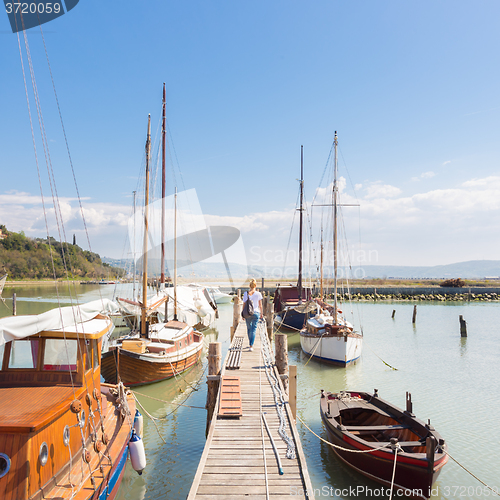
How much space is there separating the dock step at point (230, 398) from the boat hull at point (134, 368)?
7.20 meters

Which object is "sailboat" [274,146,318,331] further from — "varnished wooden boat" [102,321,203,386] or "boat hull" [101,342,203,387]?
"boat hull" [101,342,203,387]

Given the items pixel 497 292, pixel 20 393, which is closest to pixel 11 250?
pixel 20 393

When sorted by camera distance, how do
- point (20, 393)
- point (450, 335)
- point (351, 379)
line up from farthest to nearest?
1. point (450, 335)
2. point (351, 379)
3. point (20, 393)

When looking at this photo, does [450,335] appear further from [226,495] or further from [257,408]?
[226,495]

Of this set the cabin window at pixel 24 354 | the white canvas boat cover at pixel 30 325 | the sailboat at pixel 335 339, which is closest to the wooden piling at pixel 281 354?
the white canvas boat cover at pixel 30 325

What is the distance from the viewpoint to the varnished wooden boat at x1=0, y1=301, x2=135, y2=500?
529cm

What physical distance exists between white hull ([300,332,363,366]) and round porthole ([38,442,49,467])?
17.1 metres

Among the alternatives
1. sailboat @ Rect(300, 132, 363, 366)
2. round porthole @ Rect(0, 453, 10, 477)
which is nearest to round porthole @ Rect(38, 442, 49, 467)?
round porthole @ Rect(0, 453, 10, 477)

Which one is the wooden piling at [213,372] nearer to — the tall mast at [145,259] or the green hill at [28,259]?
the tall mast at [145,259]

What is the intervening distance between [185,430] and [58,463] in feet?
22.3

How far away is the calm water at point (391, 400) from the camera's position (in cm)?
948

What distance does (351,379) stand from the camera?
742 inches

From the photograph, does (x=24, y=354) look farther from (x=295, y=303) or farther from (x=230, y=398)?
(x=295, y=303)

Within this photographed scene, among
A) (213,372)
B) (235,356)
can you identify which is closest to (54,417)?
(213,372)
